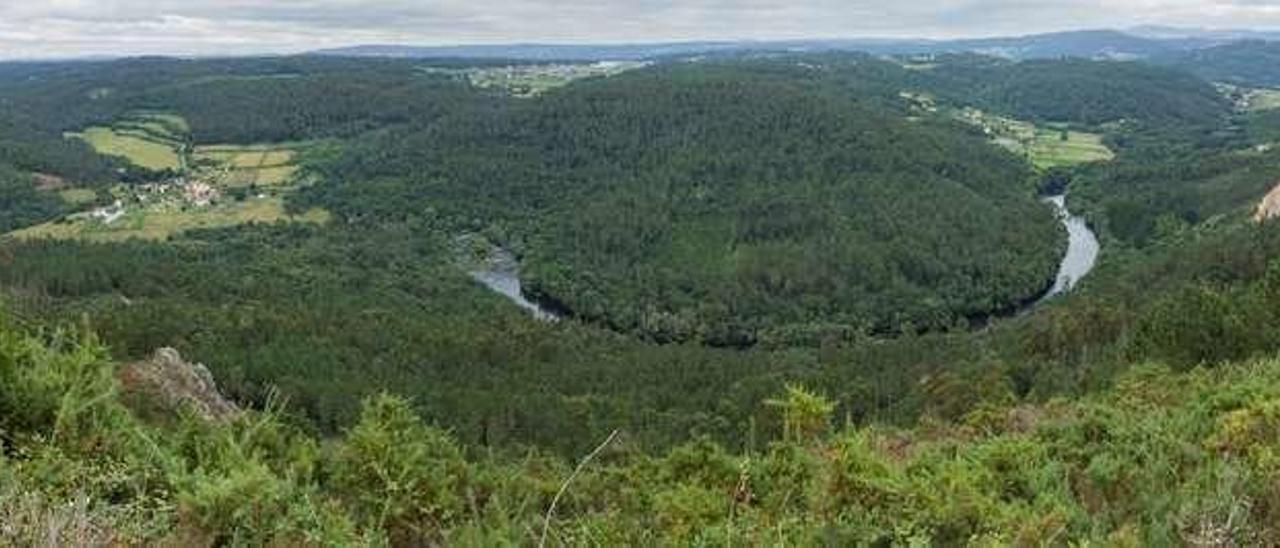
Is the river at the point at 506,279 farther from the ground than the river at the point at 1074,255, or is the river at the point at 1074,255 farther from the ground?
the river at the point at 1074,255

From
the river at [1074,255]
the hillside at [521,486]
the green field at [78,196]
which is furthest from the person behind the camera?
the green field at [78,196]

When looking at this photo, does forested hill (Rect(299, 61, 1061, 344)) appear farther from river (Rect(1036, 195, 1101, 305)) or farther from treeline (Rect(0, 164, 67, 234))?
treeline (Rect(0, 164, 67, 234))

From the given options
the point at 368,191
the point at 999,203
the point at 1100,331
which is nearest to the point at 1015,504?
the point at 1100,331

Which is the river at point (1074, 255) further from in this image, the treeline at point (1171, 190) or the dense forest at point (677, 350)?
the treeline at point (1171, 190)

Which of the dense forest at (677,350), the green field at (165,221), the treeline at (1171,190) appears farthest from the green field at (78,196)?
the treeline at (1171,190)

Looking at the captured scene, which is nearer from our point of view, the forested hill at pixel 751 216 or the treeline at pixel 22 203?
the forested hill at pixel 751 216

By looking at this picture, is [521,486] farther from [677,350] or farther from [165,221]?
[165,221]

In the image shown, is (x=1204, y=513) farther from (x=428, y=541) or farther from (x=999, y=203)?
(x=999, y=203)
